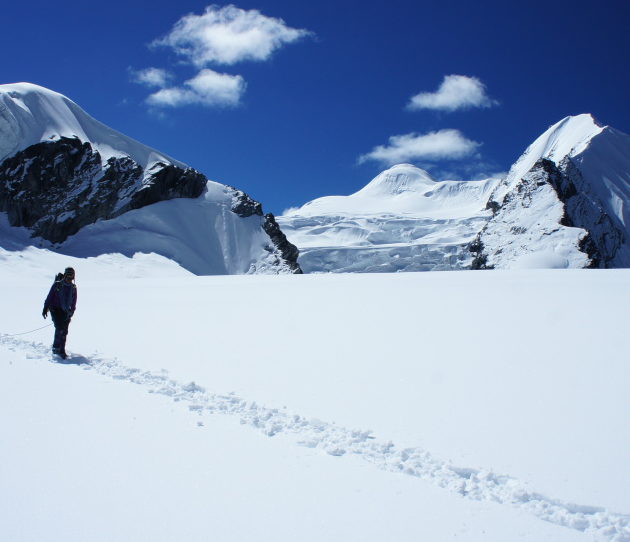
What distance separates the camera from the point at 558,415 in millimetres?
6223

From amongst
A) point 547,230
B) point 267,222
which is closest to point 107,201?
point 267,222

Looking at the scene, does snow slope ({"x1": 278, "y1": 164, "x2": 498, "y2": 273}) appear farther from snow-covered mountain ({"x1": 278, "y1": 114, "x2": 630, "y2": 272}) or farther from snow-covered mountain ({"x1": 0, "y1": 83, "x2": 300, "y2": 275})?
snow-covered mountain ({"x1": 0, "y1": 83, "x2": 300, "y2": 275})

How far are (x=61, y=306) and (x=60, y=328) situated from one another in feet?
1.67

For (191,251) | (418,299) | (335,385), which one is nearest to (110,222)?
(191,251)

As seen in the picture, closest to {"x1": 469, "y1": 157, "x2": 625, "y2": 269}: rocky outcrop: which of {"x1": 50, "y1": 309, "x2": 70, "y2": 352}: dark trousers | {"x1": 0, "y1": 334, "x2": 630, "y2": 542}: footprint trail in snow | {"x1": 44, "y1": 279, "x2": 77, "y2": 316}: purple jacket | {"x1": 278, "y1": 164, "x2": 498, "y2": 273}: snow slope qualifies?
{"x1": 278, "y1": 164, "x2": 498, "y2": 273}: snow slope

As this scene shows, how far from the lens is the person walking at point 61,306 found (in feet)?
33.2

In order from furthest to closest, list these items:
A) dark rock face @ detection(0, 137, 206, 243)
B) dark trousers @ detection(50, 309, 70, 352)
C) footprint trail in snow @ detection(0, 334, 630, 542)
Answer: dark rock face @ detection(0, 137, 206, 243), dark trousers @ detection(50, 309, 70, 352), footprint trail in snow @ detection(0, 334, 630, 542)

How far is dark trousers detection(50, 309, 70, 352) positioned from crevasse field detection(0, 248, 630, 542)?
38cm

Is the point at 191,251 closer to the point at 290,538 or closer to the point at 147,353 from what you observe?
the point at 147,353

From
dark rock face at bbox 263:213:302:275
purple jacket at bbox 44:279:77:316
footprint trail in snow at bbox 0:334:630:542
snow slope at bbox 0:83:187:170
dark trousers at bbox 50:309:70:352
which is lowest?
footprint trail in snow at bbox 0:334:630:542

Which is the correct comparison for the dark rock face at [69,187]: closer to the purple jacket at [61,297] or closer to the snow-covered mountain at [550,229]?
the snow-covered mountain at [550,229]

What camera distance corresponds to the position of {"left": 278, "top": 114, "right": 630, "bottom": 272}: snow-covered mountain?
77.1 meters

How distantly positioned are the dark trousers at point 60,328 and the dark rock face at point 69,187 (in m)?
60.1

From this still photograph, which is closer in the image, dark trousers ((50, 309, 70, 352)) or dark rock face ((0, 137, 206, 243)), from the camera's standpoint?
dark trousers ((50, 309, 70, 352))
